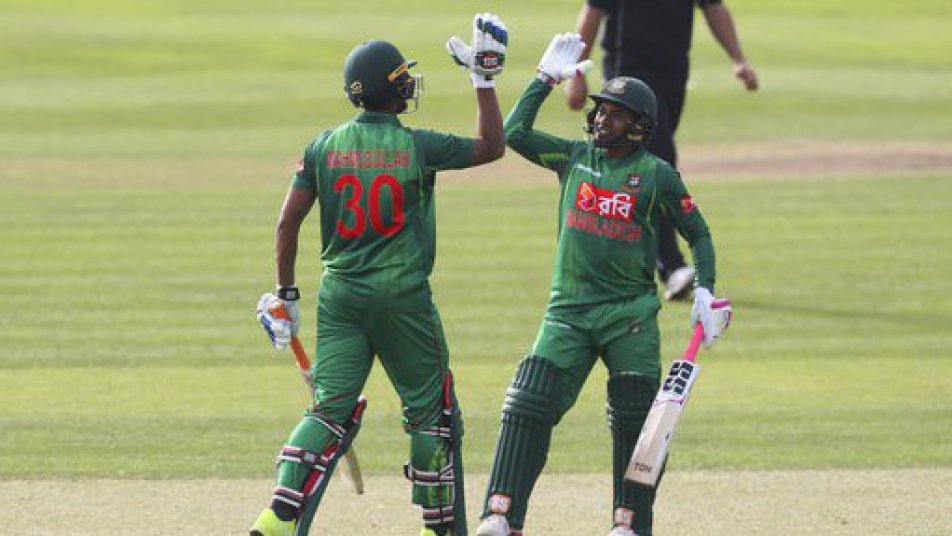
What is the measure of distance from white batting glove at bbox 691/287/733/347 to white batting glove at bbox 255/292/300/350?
5.40 feet

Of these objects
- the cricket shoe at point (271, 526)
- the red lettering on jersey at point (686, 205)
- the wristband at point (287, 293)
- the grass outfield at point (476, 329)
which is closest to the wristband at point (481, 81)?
the red lettering on jersey at point (686, 205)

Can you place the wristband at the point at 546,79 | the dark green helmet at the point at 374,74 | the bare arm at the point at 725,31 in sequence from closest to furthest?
the dark green helmet at the point at 374,74 → the wristband at the point at 546,79 → the bare arm at the point at 725,31

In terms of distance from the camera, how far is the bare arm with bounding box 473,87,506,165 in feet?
26.6

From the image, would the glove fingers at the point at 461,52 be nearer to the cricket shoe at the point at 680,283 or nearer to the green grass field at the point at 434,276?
the green grass field at the point at 434,276

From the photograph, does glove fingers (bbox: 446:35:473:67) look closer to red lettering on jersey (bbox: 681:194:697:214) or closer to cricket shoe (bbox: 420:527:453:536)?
red lettering on jersey (bbox: 681:194:697:214)

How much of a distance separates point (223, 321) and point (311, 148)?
620 centimetres

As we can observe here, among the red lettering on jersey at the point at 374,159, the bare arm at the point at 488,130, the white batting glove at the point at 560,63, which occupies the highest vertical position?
the white batting glove at the point at 560,63

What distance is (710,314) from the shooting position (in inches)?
322

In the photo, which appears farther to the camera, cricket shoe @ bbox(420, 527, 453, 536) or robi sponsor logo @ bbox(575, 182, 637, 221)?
robi sponsor logo @ bbox(575, 182, 637, 221)

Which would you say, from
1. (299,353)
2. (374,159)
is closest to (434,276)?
(299,353)

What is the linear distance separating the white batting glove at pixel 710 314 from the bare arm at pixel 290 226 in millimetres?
1629

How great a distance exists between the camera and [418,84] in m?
8.26

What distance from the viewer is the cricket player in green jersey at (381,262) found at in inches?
313

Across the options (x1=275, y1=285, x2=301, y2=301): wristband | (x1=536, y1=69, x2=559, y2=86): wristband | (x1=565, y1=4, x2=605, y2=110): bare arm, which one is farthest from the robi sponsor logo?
(x1=565, y1=4, x2=605, y2=110): bare arm
